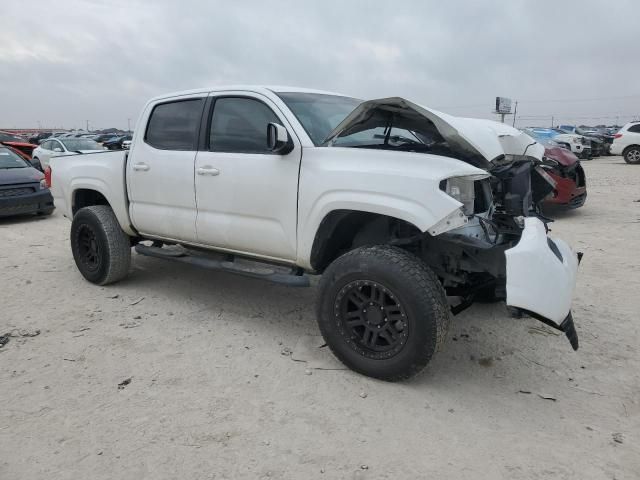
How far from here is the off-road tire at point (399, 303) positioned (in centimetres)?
299

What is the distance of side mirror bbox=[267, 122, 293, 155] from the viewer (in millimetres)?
3447

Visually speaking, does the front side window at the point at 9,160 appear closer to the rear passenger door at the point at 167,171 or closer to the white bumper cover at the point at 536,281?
the rear passenger door at the point at 167,171

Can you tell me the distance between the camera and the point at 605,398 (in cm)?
309

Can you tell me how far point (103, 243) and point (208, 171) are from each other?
5.59 ft

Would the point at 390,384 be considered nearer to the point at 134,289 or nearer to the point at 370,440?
the point at 370,440

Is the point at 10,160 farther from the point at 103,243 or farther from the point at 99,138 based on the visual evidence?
the point at 99,138

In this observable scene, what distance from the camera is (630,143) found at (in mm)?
19344

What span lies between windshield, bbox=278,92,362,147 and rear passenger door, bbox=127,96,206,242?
2.99 ft

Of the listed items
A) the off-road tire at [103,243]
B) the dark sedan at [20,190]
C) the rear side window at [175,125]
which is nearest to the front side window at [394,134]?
the rear side window at [175,125]

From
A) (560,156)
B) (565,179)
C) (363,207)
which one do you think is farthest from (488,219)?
(560,156)

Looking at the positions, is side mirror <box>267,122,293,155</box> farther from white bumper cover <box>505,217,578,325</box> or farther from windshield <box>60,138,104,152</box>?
windshield <box>60,138,104,152</box>

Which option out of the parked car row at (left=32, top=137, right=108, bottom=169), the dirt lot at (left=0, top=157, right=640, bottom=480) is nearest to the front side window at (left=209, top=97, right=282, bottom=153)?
the dirt lot at (left=0, top=157, right=640, bottom=480)

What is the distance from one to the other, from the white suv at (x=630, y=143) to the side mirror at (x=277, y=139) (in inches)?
795

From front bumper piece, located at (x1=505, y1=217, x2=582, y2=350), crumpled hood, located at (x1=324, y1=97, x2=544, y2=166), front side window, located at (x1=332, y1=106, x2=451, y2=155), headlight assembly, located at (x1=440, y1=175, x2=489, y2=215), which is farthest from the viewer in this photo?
front side window, located at (x1=332, y1=106, x2=451, y2=155)
